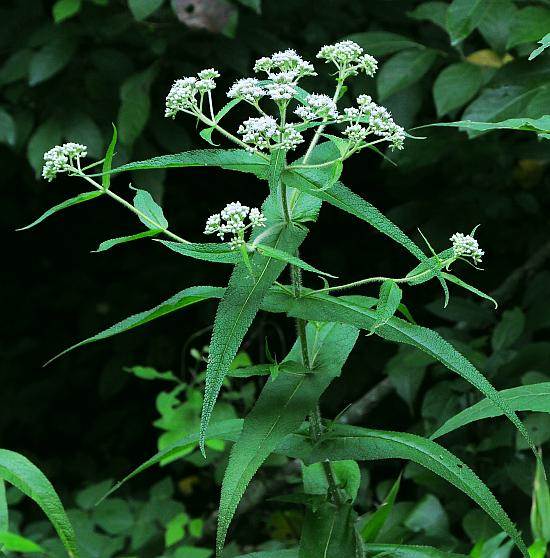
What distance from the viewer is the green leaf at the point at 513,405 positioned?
1.00 m

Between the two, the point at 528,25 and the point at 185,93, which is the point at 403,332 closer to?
the point at 185,93

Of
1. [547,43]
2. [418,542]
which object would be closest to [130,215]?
[418,542]

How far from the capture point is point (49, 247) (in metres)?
3.32

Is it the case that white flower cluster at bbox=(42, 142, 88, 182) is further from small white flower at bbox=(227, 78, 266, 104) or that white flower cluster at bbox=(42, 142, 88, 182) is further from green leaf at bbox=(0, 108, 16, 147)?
green leaf at bbox=(0, 108, 16, 147)

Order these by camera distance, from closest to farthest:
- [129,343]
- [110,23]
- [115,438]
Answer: [110,23]
[129,343]
[115,438]

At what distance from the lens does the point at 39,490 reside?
3.25 feet

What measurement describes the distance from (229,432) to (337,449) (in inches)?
5.7

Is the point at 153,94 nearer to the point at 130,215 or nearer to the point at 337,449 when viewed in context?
the point at 130,215

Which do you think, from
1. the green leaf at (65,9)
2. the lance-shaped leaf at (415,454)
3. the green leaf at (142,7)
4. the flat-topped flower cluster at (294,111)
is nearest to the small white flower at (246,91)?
the flat-topped flower cluster at (294,111)

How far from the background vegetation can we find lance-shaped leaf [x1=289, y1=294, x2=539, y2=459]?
25.3 inches

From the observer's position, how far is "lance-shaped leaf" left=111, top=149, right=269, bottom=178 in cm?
91

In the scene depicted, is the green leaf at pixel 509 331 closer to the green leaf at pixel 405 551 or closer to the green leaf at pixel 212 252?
the green leaf at pixel 405 551

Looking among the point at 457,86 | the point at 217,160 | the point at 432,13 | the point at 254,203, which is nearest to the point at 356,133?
the point at 217,160

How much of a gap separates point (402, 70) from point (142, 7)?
0.54m
